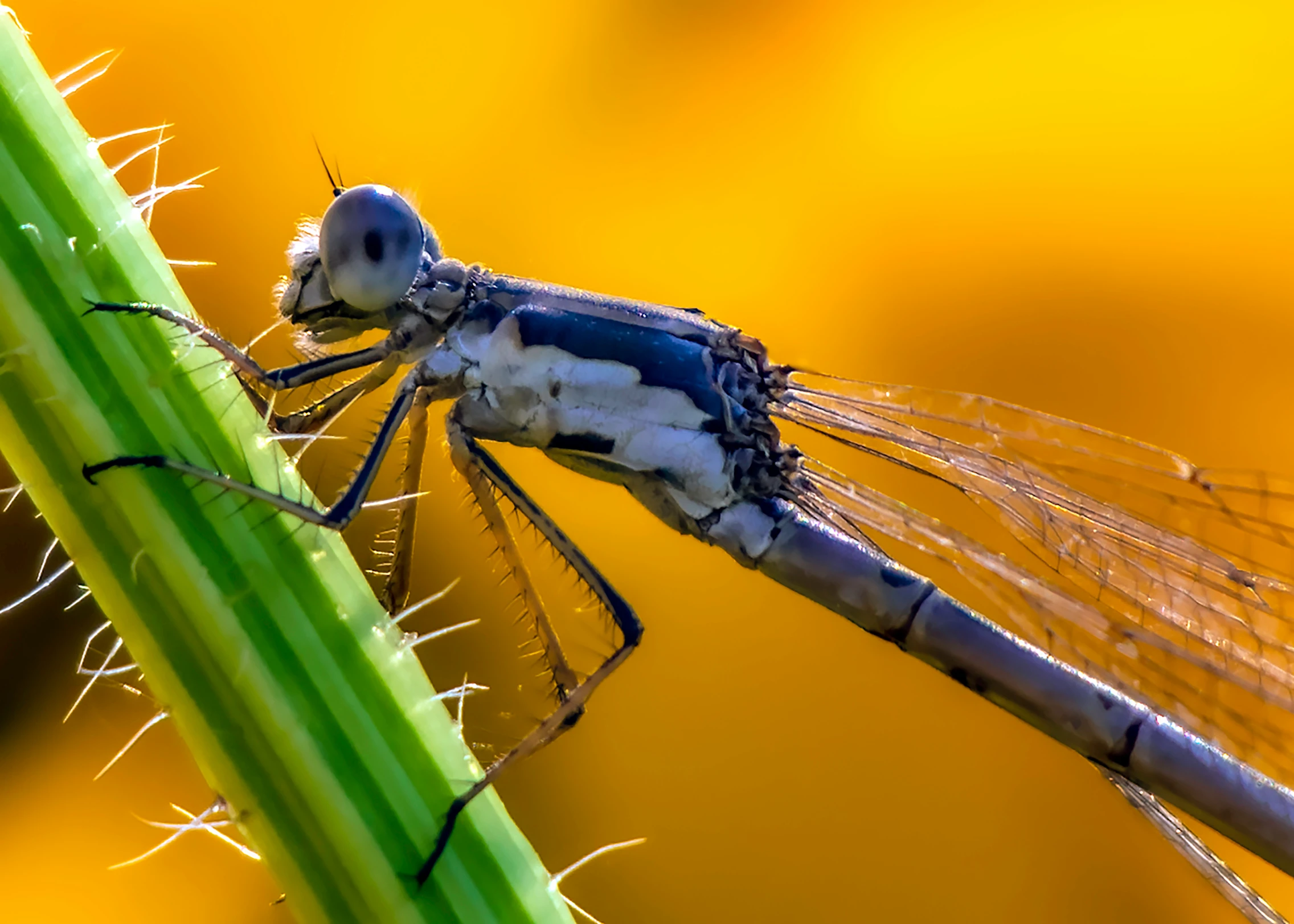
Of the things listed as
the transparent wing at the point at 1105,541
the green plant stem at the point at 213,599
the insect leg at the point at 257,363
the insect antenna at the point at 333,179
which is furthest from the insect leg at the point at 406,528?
the green plant stem at the point at 213,599

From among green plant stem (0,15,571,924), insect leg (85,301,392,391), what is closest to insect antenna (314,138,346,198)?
insect leg (85,301,392,391)

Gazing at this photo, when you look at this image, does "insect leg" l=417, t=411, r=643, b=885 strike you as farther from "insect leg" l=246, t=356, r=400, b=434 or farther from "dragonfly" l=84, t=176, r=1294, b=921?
"insect leg" l=246, t=356, r=400, b=434

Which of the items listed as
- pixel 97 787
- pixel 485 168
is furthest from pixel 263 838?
pixel 485 168

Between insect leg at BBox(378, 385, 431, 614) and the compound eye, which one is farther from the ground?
the compound eye

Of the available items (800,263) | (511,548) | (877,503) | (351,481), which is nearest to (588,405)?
(511,548)

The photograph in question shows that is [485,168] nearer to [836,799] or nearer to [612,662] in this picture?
[612,662]

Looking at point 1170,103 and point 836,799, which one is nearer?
point 836,799
